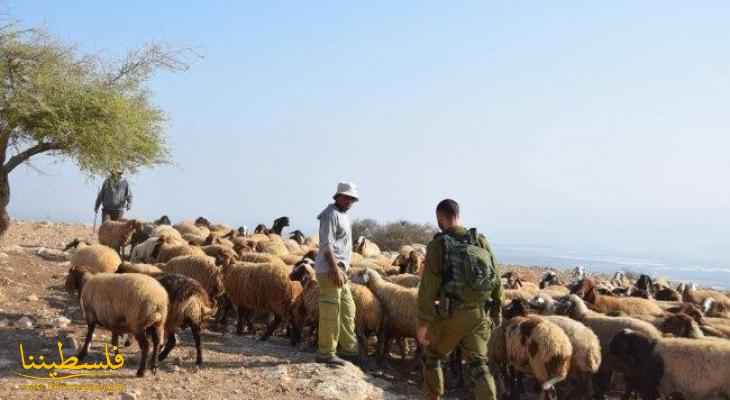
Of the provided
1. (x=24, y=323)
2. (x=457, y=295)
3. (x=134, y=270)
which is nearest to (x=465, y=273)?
(x=457, y=295)

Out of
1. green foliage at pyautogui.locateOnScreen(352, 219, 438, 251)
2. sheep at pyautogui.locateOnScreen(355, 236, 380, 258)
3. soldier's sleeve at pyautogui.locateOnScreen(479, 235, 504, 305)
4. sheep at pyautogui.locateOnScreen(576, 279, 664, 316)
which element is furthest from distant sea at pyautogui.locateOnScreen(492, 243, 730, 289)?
soldier's sleeve at pyautogui.locateOnScreen(479, 235, 504, 305)

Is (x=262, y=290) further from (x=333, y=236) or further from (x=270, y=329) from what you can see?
(x=333, y=236)

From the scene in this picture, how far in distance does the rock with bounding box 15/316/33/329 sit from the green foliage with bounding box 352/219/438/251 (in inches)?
846

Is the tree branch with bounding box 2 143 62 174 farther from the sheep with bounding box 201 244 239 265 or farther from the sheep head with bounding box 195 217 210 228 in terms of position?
the sheep head with bounding box 195 217 210 228

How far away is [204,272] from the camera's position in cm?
1109

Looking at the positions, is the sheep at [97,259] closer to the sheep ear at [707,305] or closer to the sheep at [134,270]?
the sheep at [134,270]

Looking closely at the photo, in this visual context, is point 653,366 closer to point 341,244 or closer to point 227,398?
point 341,244

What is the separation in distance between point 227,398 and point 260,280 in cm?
345

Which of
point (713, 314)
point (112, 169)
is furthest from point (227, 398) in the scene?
point (713, 314)

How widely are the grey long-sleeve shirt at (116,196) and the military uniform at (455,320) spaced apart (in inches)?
570

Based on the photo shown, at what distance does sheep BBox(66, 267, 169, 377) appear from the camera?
7570 millimetres

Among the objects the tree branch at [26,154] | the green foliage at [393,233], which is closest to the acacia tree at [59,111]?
the tree branch at [26,154]

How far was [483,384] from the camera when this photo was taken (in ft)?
20.2

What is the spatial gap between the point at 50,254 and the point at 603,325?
12066 millimetres
